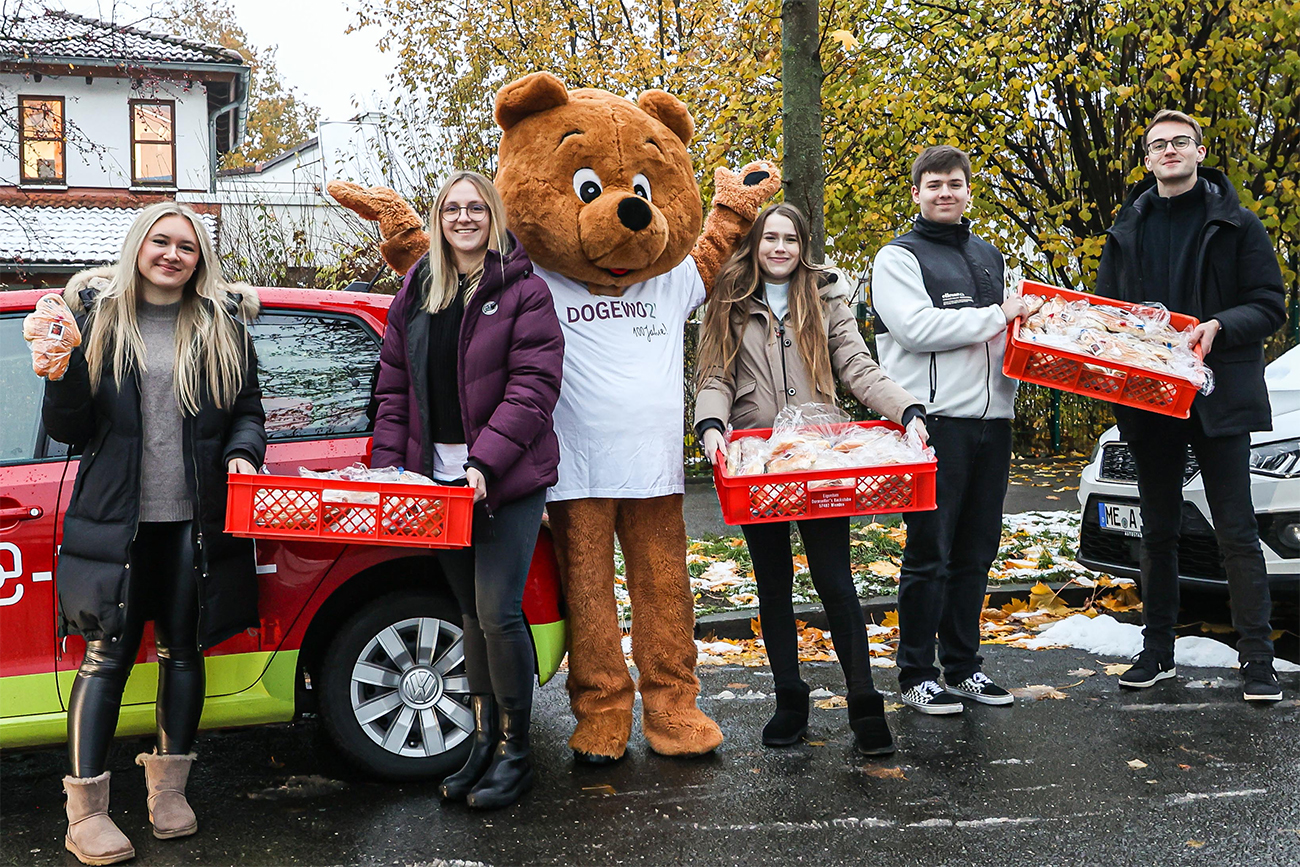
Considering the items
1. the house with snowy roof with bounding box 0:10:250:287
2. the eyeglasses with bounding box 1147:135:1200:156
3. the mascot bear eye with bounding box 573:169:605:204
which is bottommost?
the mascot bear eye with bounding box 573:169:605:204

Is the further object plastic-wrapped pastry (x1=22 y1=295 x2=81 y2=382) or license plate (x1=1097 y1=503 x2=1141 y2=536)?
license plate (x1=1097 y1=503 x2=1141 y2=536)

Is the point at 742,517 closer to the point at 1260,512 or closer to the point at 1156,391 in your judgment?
the point at 1156,391

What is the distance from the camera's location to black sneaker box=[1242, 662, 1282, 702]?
455 cm

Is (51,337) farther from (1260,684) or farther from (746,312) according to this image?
(1260,684)

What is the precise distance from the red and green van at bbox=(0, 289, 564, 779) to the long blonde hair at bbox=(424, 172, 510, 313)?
46 centimetres

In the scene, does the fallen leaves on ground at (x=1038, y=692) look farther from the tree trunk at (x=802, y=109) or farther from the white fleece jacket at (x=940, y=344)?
the tree trunk at (x=802, y=109)

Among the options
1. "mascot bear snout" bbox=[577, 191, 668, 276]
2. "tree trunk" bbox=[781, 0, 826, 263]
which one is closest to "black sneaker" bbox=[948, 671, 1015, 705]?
"mascot bear snout" bbox=[577, 191, 668, 276]

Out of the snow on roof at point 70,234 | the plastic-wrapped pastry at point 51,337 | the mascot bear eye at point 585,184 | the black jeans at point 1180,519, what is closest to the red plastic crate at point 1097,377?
the black jeans at point 1180,519

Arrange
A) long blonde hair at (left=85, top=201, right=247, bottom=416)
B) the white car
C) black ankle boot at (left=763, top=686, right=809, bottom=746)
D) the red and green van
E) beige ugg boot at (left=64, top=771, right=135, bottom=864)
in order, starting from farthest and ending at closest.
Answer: the white car, black ankle boot at (left=763, top=686, right=809, bottom=746), the red and green van, long blonde hair at (left=85, top=201, right=247, bottom=416), beige ugg boot at (left=64, top=771, right=135, bottom=864)

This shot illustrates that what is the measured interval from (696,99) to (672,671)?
34.1 feet

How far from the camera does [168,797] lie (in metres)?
3.51

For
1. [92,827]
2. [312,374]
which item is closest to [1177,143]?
[312,374]

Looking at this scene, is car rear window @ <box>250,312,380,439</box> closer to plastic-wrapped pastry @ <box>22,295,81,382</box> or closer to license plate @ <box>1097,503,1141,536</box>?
plastic-wrapped pastry @ <box>22,295,81,382</box>

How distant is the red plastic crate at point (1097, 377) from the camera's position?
4316 mm
